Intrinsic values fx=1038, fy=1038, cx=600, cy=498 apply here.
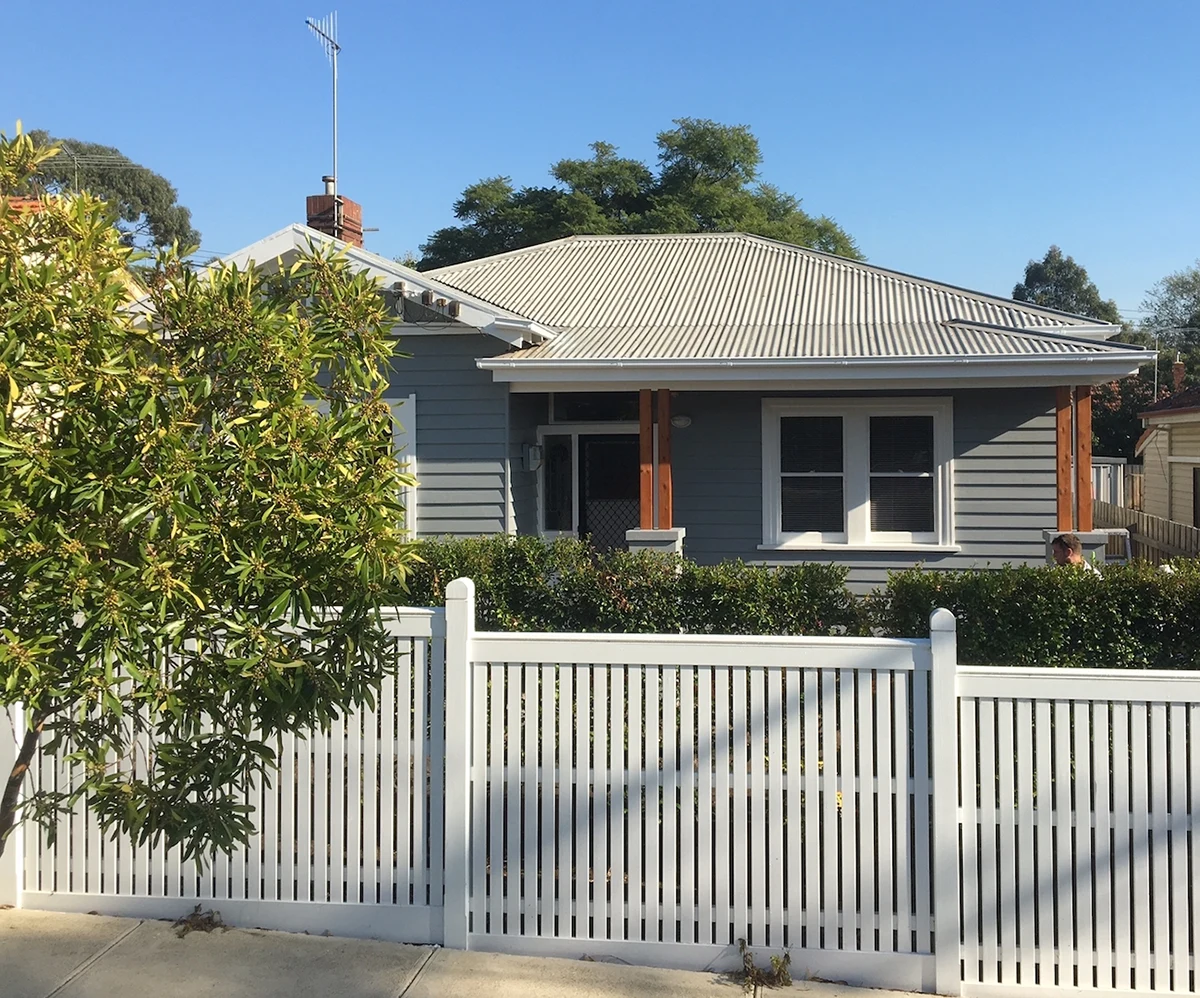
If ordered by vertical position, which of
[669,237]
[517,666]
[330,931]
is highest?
[669,237]

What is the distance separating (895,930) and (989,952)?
1.16 ft

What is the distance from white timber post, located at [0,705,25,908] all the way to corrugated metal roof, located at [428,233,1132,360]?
702 centimetres

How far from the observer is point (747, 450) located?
12.0 metres

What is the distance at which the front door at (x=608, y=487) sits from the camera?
13.1 metres

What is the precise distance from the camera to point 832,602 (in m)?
5.31

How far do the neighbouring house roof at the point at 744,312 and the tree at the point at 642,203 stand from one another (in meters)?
23.9

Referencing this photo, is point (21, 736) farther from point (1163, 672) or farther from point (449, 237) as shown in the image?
point (449, 237)

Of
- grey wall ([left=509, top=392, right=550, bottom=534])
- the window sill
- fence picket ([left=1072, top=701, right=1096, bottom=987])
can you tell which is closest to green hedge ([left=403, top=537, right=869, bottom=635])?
fence picket ([left=1072, top=701, right=1096, bottom=987])

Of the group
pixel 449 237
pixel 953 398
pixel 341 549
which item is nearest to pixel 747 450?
pixel 953 398

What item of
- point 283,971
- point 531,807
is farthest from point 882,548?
point 283,971

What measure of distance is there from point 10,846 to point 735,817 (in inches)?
128

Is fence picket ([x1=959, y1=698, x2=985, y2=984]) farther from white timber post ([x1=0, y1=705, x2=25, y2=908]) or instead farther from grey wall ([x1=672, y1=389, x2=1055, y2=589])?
grey wall ([x1=672, y1=389, x2=1055, y2=589])

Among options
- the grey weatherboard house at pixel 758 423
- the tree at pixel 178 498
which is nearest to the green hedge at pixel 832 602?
the tree at pixel 178 498

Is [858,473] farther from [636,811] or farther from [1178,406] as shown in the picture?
[1178,406]
